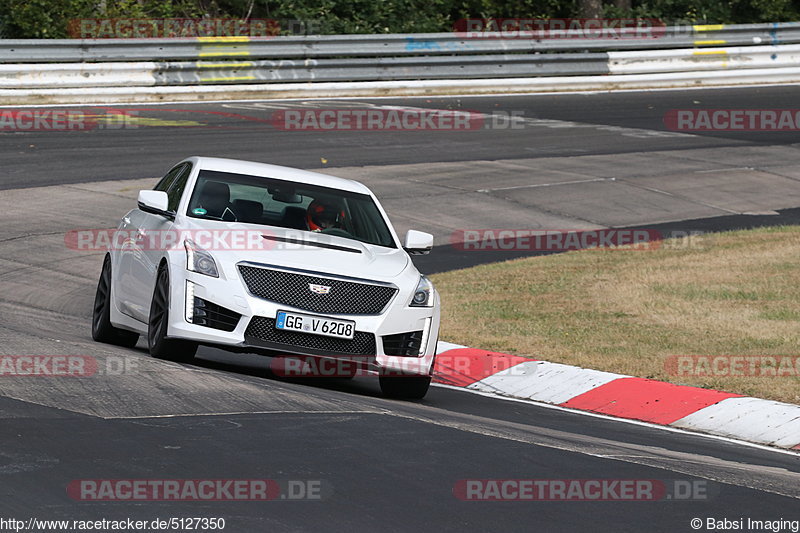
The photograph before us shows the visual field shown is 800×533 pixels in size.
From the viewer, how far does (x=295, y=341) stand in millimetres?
9297

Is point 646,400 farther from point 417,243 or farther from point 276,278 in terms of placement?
point 276,278

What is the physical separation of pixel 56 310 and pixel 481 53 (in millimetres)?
18974

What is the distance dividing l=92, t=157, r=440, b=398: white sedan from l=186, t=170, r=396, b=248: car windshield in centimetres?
1

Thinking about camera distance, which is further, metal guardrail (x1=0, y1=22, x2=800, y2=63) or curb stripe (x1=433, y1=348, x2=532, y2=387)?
metal guardrail (x1=0, y1=22, x2=800, y2=63)

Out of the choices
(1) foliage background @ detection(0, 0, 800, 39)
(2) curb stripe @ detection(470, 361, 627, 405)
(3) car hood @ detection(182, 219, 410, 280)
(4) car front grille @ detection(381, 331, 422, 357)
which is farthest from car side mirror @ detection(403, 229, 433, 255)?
(1) foliage background @ detection(0, 0, 800, 39)

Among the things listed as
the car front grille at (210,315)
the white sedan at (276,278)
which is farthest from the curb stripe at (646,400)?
the car front grille at (210,315)

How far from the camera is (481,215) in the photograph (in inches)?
766

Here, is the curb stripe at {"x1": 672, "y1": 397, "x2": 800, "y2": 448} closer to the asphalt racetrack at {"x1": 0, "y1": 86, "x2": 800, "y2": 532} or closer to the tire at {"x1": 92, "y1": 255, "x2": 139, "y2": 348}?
the asphalt racetrack at {"x1": 0, "y1": 86, "x2": 800, "y2": 532}

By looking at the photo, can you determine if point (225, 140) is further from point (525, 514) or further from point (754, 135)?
point (525, 514)

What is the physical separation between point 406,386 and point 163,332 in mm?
1853

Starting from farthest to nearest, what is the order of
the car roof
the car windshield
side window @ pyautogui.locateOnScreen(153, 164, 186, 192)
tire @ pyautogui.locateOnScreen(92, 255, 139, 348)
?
side window @ pyautogui.locateOnScreen(153, 164, 186, 192), tire @ pyautogui.locateOnScreen(92, 255, 139, 348), the car roof, the car windshield

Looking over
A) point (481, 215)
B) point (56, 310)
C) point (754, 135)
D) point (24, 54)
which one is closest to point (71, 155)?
point (24, 54)

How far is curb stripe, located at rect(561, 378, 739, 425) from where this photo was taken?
9.80m

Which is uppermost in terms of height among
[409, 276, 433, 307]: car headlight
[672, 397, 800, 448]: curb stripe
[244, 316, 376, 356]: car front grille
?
[409, 276, 433, 307]: car headlight
